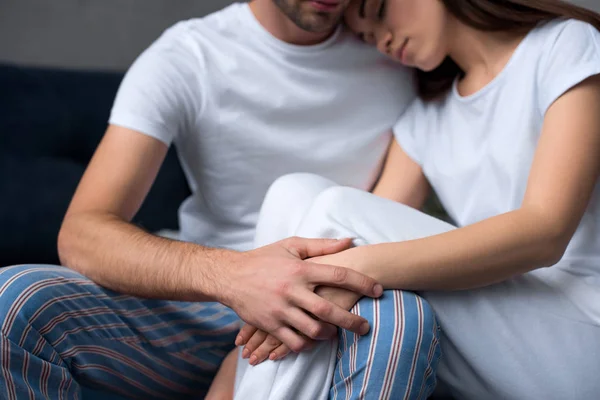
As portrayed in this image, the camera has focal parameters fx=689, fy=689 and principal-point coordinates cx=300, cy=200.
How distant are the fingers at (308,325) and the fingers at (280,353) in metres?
0.03

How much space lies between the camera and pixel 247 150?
1.42 meters

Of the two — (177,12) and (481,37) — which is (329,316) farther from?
(177,12)

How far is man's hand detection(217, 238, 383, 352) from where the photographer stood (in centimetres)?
92

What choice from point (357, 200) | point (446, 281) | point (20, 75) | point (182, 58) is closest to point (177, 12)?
point (20, 75)

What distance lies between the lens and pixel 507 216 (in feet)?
3.36

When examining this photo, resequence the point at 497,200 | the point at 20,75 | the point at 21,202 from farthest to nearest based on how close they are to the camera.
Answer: the point at 20,75 → the point at 21,202 → the point at 497,200

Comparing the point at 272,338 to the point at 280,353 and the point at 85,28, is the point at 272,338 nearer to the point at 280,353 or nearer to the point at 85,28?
the point at 280,353

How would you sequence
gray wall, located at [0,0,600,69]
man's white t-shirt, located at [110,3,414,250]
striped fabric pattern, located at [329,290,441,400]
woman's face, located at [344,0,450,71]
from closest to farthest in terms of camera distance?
striped fabric pattern, located at [329,290,441,400], woman's face, located at [344,0,450,71], man's white t-shirt, located at [110,3,414,250], gray wall, located at [0,0,600,69]

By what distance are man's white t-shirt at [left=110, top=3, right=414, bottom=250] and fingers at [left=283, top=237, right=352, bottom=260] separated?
45 cm

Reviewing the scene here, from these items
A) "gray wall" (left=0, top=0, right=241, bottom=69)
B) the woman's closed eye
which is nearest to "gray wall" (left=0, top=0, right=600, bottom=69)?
"gray wall" (left=0, top=0, right=241, bottom=69)

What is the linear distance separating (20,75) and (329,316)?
1.15 metres

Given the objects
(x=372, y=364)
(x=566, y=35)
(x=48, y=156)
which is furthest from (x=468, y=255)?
(x=48, y=156)

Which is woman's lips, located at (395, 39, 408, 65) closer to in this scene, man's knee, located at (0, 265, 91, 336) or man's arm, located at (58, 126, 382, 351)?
man's arm, located at (58, 126, 382, 351)

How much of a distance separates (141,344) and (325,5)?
707mm
